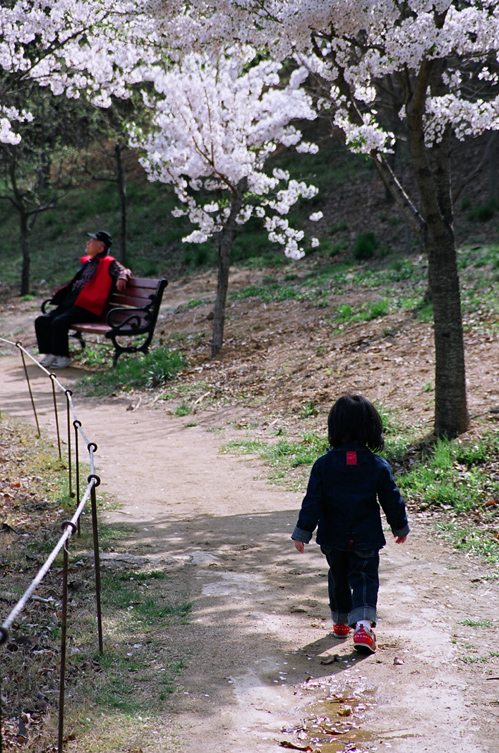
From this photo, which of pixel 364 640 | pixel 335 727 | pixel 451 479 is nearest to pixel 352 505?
pixel 364 640

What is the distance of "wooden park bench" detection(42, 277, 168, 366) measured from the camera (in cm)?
1100

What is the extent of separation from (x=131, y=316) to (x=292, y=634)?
26.7 ft

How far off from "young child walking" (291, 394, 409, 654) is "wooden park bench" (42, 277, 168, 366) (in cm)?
768

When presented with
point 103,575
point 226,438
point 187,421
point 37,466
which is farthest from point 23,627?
point 187,421

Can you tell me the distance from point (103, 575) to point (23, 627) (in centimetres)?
74

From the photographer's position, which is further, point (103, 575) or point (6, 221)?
point (6, 221)

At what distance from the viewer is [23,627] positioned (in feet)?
11.4

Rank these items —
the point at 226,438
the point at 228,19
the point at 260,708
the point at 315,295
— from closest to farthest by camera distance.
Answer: the point at 260,708 → the point at 228,19 → the point at 226,438 → the point at 315,295

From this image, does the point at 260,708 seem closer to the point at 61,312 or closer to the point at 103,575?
the point at 103,575

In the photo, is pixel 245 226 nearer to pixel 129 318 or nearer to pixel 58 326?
pixel 129 318

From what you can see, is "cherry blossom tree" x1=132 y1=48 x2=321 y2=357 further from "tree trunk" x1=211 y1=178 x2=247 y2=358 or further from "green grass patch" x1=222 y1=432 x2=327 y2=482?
"green grass patch" x1=222 y1=432 x2=327 y2=482

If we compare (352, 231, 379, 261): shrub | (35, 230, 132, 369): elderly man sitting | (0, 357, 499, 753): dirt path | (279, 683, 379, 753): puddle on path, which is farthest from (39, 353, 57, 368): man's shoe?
(279, 683, 379, 753): puddle on path

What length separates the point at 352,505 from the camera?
3.54m

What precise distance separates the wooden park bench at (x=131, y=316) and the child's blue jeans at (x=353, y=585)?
25.4 ft
